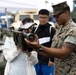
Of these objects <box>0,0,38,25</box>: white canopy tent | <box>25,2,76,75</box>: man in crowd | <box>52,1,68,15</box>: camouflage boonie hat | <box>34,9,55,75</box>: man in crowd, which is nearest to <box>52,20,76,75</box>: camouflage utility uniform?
<box>25,2,76,75</box>: man in crowd

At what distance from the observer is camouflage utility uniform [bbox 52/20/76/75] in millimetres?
3234

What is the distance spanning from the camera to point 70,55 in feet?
10.7

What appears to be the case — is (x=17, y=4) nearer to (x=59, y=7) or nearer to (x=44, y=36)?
(x=44, y=36)

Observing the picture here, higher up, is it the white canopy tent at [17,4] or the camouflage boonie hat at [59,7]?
the camouflage boonie hat at [59,7]

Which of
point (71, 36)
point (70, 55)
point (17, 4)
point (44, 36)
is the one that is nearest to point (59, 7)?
point (71, 36)

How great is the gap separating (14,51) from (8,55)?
15cm

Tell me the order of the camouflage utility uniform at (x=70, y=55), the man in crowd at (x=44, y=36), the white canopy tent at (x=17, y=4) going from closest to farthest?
1. the camouflage utility uniform at (x=70, y=55)
2. the man in crowd at (x=44, y=36)
3. the white canopy tent at (x=17, y=4)

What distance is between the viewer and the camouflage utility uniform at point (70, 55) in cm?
323

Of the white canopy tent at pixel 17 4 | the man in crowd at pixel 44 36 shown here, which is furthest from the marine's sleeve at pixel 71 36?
the white canopy tent at pixel 17 4

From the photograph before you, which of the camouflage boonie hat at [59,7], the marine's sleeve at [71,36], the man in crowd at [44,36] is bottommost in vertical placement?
the man in crowd at [44,36]

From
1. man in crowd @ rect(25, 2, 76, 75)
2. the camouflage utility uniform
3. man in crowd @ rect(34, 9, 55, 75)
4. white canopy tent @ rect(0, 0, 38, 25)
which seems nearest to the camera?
man in crowd @ rect(25, 2, 76, 75)

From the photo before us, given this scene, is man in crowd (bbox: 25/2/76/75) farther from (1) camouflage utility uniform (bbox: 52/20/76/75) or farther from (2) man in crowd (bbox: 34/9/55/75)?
(2) man in crowd (bbox: 34/9/55/75)

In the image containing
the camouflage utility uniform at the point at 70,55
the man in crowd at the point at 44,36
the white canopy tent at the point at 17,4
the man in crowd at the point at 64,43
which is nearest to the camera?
the man in crowd at the point at 64,43

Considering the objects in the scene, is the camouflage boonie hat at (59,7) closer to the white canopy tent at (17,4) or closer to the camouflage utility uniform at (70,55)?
the camouflage utility uniform at (70,55)
